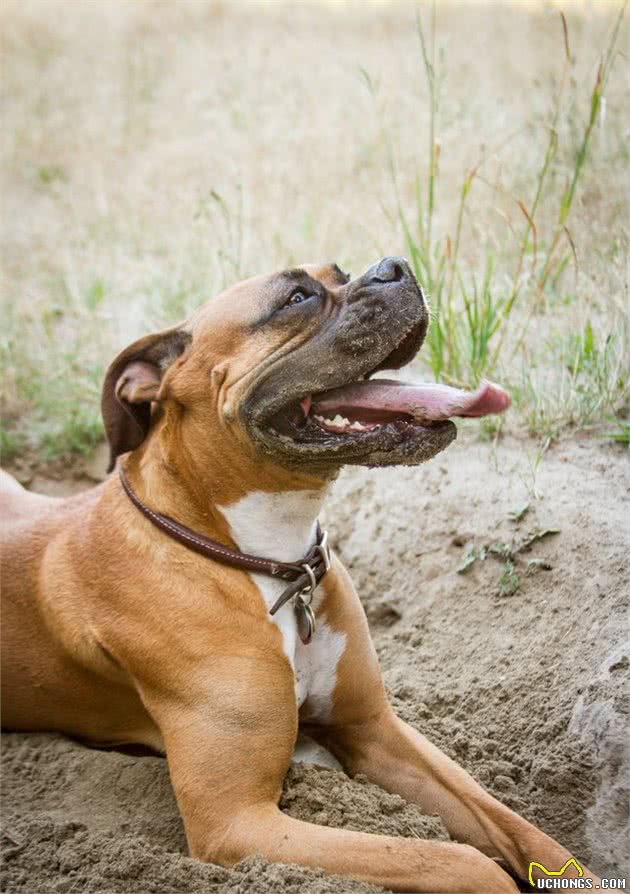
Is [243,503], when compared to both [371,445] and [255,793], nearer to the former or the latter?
[371,445]

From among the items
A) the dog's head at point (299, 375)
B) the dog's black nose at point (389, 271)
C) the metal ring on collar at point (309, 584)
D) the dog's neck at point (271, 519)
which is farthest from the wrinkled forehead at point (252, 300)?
the metal ring on collar at point (309, 584)

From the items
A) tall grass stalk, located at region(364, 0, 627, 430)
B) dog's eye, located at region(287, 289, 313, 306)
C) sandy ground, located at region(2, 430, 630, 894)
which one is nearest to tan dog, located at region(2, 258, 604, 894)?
dog's eye, located at region(287, 289, 313, 306)

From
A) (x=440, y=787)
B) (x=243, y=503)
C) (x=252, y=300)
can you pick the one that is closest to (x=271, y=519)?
(x=243, y=503)

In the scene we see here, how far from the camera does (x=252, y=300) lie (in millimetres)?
3100

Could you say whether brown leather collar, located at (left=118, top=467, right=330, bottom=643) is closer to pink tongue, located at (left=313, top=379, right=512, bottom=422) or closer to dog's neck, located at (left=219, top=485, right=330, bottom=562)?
dog's neck, located at (left=219, top=485, right=330, bottom=562)

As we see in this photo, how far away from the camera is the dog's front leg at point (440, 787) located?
285 cm

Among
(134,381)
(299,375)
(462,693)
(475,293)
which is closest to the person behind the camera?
(299,375)

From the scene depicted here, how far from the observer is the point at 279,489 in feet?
9.98

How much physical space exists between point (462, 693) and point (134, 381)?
4.99 ft

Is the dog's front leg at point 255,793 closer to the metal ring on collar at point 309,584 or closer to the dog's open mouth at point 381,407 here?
the metal ring on collar at point 309,584

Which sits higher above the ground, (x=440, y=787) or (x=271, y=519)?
(x=271, y=519)

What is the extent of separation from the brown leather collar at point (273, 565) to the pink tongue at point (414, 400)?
475 millimetres

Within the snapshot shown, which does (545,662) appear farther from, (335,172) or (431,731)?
(335,172)

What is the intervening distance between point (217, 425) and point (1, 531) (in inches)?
42.2
